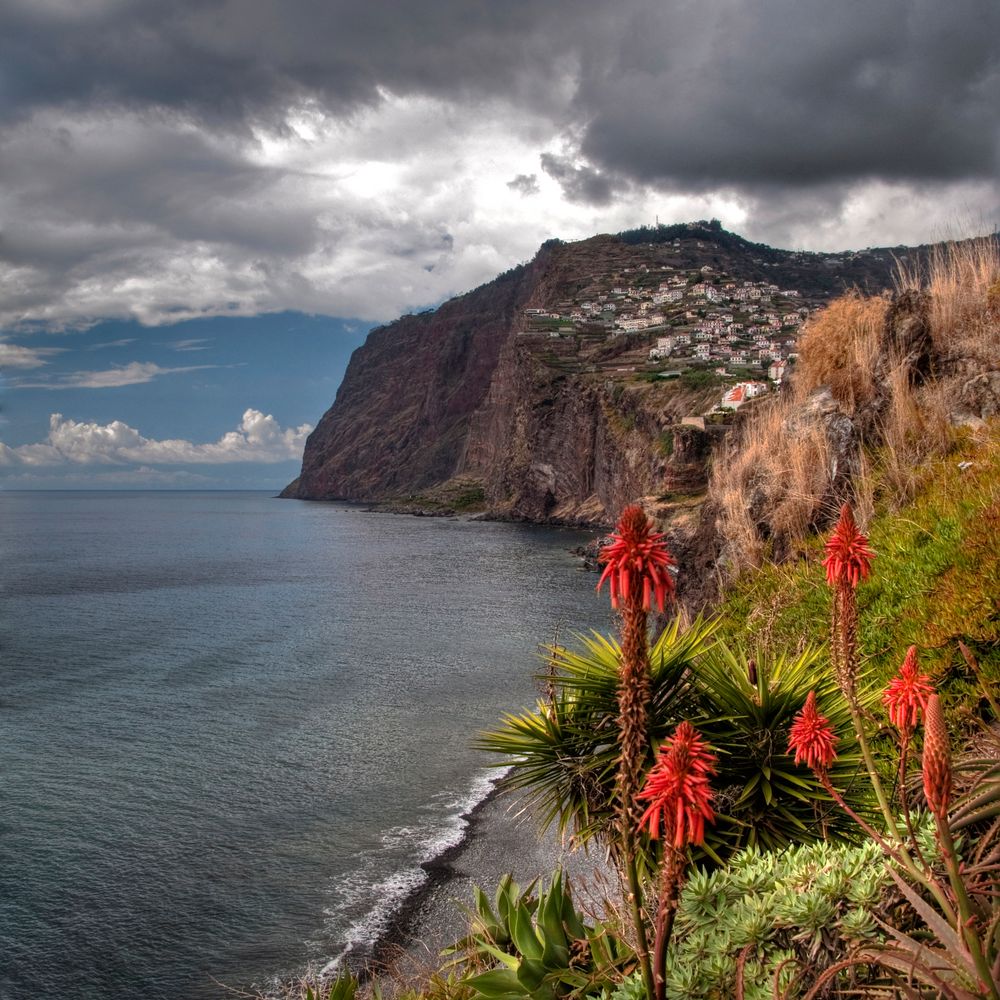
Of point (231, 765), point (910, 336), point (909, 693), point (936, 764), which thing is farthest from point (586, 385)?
point (936, 764)

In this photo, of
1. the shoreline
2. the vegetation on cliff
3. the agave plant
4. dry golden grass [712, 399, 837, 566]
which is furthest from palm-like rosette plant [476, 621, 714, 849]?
dry golden grass [712, 399, 837, 566]

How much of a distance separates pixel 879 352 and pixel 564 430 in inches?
3783

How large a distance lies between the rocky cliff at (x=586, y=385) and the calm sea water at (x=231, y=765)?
21.9 m

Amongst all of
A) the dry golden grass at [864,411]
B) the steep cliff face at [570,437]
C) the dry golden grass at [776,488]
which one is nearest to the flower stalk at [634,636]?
the dry golden grass at [864,411]

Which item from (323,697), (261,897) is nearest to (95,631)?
(323,697)

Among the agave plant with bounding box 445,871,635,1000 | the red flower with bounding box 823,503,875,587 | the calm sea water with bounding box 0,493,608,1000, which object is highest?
the red flower with bounding box 823,503,875,587

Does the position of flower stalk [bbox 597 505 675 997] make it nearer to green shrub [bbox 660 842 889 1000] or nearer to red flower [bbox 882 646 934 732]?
green shrub [bbox 660 842 889 1000]

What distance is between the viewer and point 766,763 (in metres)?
4.83

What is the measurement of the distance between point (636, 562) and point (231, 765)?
20726mm

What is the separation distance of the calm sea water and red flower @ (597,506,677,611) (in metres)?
12.4

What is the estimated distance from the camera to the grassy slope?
5730 millimetres

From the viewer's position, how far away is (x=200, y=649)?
3491 centimetres

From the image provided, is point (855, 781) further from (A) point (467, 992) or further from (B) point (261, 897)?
(B) point (261, 897)

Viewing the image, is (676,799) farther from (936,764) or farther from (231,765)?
(231,765)
